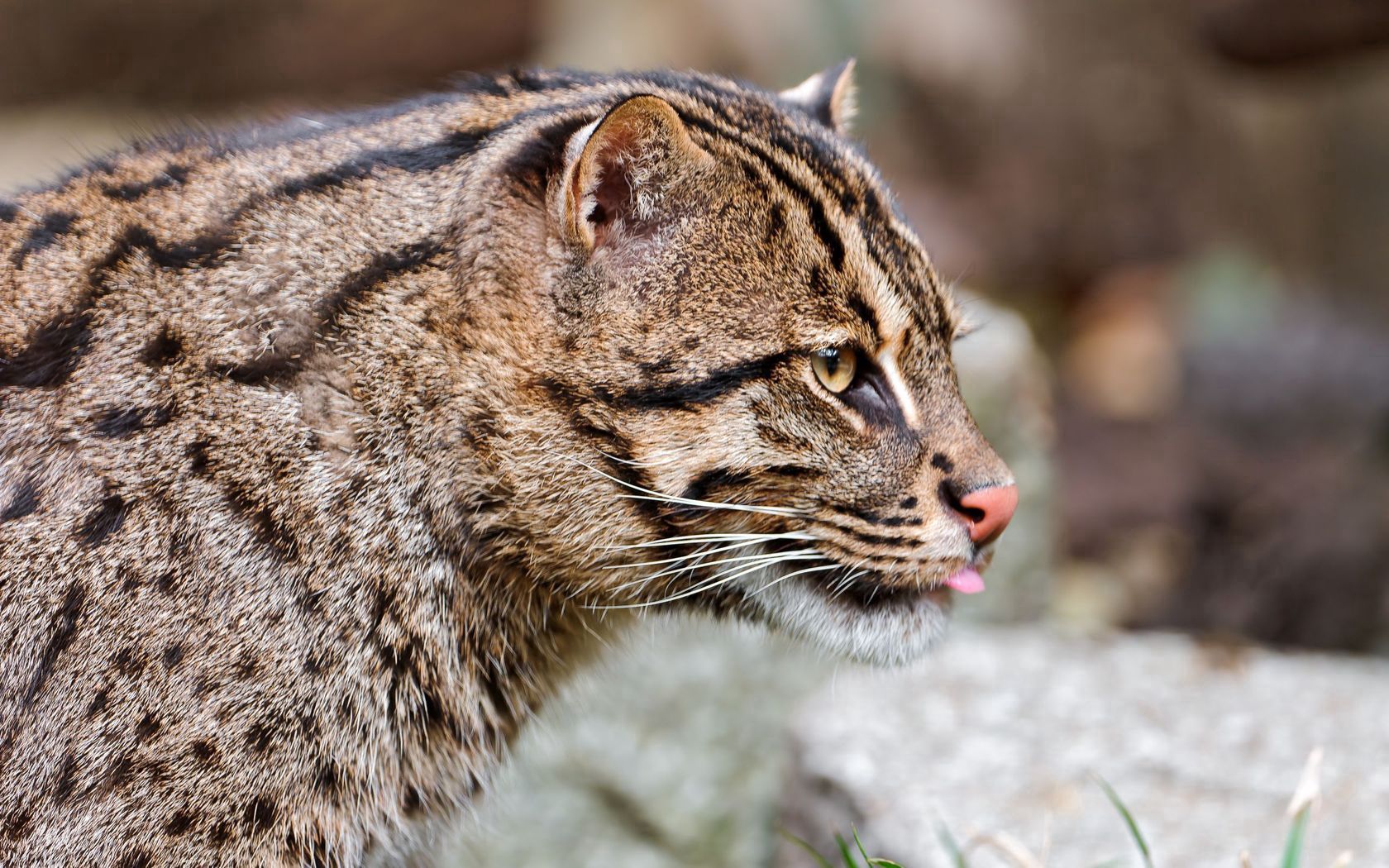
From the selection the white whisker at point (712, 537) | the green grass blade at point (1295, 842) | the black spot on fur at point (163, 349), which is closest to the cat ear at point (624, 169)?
the white whisker at point (712, 537)

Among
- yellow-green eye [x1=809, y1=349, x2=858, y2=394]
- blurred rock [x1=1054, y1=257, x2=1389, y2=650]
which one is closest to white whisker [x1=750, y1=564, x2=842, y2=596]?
yellow-green eye [x1=809, y1=349, x2=858, y2=394]

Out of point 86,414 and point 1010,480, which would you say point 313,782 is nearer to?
point 86,414

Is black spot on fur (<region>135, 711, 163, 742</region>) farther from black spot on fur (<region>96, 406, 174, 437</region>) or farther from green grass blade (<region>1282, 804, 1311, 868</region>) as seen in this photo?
green grass blade (<region>1282, 804, 1311, 868</region>)

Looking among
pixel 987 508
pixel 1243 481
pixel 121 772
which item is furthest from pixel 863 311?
pixel 1243 481

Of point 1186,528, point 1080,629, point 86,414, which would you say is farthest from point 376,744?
point 1186,528

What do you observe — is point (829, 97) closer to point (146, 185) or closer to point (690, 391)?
point (690, 391)

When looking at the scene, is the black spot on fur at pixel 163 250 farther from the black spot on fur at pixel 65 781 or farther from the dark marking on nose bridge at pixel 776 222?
the dark marking on nose bridge at pixel 776 222
